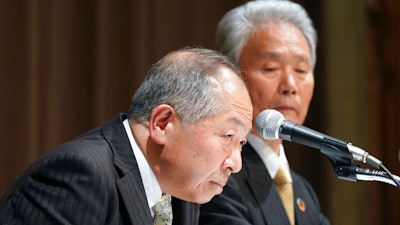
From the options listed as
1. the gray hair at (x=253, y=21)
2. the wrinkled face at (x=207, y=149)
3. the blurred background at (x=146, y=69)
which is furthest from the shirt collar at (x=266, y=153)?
the blurred background at (x=146, y=69)

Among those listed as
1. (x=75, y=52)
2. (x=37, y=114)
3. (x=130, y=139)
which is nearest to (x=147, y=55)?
(x=75, y=52)

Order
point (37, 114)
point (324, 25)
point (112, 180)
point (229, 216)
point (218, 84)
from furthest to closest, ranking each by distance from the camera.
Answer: point (324, 25), point (37, 114), point (229, 216), point (218, 84), point (112, 180)

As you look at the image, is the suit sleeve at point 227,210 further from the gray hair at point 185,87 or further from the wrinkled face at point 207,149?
the gray hair at point 185,87

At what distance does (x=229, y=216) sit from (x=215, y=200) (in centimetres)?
8

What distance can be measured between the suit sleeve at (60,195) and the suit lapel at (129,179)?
3.0 inches

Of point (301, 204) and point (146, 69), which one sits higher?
point (146, 69)

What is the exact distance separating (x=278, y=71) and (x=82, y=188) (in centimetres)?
100

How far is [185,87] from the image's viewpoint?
1.74 m

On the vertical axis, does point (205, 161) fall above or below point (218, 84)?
below

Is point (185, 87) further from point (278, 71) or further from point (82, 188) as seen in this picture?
point (278, 71)

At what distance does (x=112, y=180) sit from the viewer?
1.65m

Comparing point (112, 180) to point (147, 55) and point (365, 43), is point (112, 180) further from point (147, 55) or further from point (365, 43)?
point (365, 43)

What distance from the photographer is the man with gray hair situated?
88.7 inches

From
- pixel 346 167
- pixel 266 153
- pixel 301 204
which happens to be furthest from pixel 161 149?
pixel 301 204
